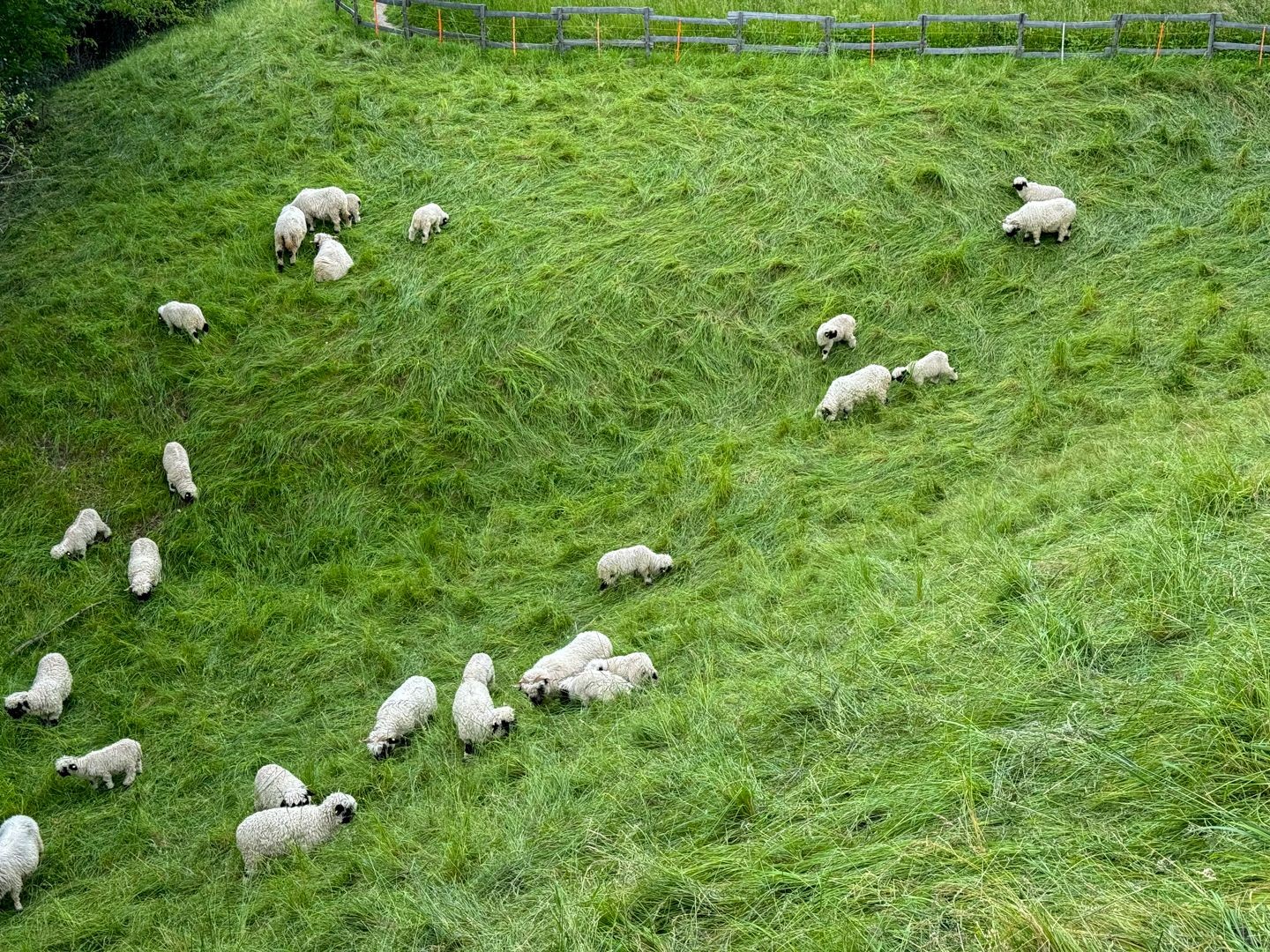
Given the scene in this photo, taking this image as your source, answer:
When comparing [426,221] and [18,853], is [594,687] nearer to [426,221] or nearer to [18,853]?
[18,853]

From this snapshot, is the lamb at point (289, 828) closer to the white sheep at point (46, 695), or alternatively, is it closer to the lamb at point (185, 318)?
the white sheep at point (46, 695)

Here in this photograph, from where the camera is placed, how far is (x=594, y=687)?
8133 millimetres

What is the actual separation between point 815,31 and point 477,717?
14.5m

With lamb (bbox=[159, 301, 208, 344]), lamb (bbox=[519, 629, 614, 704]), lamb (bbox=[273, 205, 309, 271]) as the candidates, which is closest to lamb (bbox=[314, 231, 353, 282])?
lamb (bbox=[273, 205, 309, 271])

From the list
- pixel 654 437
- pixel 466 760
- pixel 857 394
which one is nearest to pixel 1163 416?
pixel 857 394

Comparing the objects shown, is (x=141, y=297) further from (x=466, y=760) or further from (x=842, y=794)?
(x=842, y=794)

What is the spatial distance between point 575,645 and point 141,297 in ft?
29.9

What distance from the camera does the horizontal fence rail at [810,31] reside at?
1672 cm

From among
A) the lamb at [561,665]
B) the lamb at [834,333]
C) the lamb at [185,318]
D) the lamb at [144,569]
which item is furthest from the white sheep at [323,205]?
the lamb at [561,665]

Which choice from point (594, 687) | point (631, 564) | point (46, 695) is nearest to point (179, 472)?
point (46, 695)

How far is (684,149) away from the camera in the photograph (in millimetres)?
15977

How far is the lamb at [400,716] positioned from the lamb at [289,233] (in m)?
8.13

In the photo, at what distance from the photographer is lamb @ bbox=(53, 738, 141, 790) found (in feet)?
29.0

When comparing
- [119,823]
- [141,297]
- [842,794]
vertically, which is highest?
[141,297]
